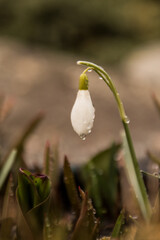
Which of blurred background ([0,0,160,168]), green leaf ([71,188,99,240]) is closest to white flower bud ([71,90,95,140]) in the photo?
green leaf ([71,188,99,240])

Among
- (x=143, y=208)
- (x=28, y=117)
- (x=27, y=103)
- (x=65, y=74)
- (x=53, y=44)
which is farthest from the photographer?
(x=53, y=44)

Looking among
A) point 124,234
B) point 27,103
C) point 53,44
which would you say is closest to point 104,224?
point 124,234

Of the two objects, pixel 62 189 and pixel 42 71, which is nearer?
pixel 62 189

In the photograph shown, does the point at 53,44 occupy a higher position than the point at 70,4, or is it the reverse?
the point at 70,4

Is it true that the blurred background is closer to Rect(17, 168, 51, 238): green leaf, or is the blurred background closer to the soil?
the soil

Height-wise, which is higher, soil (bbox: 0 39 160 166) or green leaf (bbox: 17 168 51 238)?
soil (bbox: 0 39 160 166)

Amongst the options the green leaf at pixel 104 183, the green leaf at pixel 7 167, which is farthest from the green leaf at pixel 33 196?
the green leaf at pixel 104 183

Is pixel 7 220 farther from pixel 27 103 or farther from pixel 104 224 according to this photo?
pixel 27 103

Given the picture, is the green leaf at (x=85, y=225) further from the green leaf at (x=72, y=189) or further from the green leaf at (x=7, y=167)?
the green leaf at (x=7, y=167)
